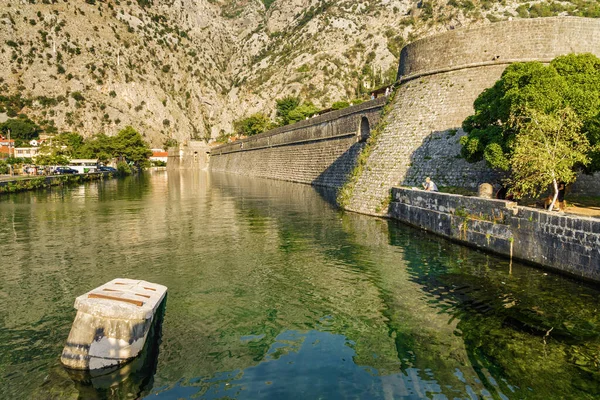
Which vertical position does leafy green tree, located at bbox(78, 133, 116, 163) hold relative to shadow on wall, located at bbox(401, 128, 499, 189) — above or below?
above

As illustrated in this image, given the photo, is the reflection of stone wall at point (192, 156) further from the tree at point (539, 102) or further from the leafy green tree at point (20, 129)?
the tree at point (539, 102)

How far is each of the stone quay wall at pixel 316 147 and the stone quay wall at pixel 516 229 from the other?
1752 centimetres

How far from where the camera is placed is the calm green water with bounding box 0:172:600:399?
6.63 metres

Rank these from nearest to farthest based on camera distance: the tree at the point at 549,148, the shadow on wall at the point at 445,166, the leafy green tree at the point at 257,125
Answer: the tree at the point at 549,148 < the shadow on wall at the point at 445,166 < the leafy green tree at the point at 257,125

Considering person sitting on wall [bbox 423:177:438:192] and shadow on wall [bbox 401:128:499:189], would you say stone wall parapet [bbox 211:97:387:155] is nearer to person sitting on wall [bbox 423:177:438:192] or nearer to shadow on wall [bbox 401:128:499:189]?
shadow on wall [bbox 401:128:499:189]

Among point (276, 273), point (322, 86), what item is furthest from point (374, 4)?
point (276, 273)

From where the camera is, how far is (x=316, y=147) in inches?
1924

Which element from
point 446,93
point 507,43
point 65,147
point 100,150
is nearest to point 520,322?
point 446,93

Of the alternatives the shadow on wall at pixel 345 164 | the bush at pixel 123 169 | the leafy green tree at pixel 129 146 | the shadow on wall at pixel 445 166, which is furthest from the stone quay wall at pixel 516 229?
the leafy green tree at pixel 129 146

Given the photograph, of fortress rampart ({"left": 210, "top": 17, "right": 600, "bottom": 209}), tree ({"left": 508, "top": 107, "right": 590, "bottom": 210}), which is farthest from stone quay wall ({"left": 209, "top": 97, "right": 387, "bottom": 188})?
tree ({"left": 508, "top": 107, "right": 590, "bottom": 210})

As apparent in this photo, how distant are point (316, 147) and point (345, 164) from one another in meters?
9.09

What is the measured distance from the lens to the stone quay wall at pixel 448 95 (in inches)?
886

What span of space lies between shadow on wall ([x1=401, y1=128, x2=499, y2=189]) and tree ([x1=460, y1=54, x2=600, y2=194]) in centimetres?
228

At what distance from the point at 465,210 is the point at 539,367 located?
986cm
